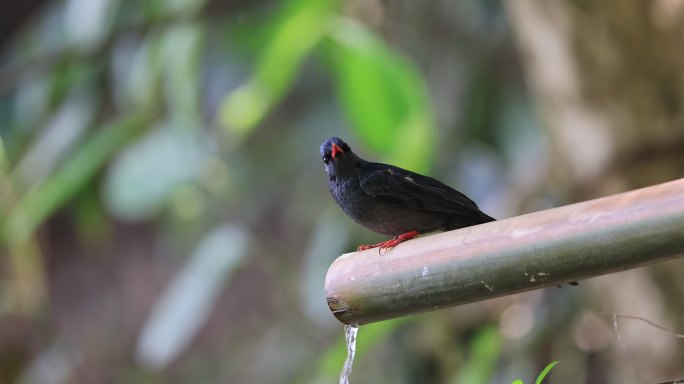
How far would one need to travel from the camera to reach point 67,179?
221 inches

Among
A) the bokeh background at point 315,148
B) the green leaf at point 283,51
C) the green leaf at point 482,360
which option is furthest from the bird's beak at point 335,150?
the green leaf at point 283,51

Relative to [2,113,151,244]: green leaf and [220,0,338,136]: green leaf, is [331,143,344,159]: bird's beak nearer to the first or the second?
[220,0,338,136]: green leaf

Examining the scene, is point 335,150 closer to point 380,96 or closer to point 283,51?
point 380,96

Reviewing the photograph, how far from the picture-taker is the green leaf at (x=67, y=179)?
220 inches

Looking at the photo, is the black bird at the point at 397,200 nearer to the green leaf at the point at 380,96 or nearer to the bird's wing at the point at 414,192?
the bird's wing at the point at 414,192

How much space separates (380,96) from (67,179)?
181 cm

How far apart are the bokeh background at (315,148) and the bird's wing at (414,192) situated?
1.85 meters

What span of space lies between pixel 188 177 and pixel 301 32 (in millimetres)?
998

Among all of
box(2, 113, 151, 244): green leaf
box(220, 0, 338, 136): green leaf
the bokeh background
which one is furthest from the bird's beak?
box(2, 113, 151, 244): green leaf

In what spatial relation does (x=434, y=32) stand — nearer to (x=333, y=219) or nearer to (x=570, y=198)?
(x=333, y=219)

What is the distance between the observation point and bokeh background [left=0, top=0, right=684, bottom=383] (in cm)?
454

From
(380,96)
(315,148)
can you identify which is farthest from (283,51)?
(315,148)

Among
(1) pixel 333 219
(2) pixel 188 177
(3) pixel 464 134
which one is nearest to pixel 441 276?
(2) pixel 188 177

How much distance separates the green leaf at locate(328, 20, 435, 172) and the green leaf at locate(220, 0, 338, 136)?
4.8 inches
